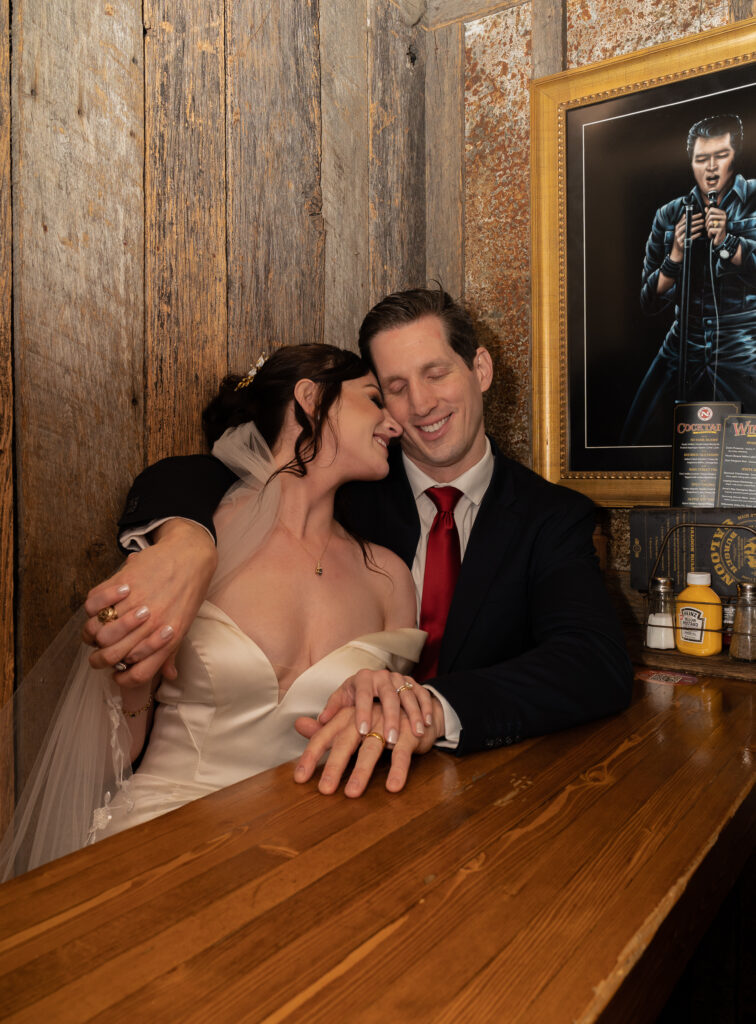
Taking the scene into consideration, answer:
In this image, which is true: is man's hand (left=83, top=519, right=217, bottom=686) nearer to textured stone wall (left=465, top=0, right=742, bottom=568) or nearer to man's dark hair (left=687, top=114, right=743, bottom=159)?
textured stone wall (left=465, top=0, right=742, bottom=568)

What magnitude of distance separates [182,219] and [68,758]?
4.30ft

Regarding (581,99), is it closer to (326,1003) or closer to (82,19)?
(82,19)

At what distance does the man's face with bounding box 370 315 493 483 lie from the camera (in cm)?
225

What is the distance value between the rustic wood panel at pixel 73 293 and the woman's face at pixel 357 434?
48 centimetres

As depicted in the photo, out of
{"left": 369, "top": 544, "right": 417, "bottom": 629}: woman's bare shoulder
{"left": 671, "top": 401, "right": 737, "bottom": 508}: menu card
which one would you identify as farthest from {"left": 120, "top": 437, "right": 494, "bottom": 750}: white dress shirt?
{"left": 671, "top": 401, "right": 737, "bottom": 508}: menu card

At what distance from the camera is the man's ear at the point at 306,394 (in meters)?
1.94

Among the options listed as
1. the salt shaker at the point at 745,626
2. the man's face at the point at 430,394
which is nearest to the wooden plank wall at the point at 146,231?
the man's face at the point at 430,394

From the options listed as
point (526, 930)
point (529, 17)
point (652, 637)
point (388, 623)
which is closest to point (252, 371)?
point (388, 623)

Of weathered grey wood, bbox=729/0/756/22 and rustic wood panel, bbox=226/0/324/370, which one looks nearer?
rustic wood panel, bbox=226/0/324/370

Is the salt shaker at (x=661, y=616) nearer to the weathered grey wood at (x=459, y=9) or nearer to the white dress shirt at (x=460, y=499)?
the white dress shirt at (x=460, y=499)

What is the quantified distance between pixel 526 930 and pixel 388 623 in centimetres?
116

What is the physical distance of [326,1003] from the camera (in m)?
0.71

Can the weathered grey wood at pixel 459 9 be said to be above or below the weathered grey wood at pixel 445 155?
above

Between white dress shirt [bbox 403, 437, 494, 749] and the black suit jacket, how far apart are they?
0.09 ft
